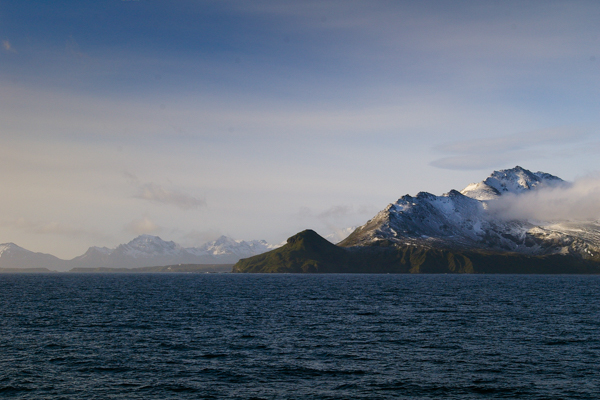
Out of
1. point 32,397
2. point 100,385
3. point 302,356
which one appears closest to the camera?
point 32,397

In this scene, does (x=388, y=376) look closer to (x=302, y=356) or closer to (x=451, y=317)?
(x=302, y=356)

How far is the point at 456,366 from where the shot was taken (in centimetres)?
5897

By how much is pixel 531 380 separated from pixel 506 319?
51.5 metres

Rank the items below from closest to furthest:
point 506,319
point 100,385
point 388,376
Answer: point 100,385, point 388,376, point 506,319

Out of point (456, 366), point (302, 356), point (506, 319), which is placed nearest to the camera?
point (456, 366)

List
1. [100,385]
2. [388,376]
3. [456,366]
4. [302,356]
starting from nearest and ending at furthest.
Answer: [100,385], [388,376], [456,366], [302,356]

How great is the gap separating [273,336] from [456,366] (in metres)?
31.2

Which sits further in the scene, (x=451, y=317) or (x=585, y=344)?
(x=451, y=317)

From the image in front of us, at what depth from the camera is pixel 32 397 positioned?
4672 cm

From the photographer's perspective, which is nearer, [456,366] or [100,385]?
[100,385]

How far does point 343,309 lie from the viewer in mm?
119562

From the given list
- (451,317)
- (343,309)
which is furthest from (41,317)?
(451,317)

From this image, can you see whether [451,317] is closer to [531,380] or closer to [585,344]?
[585,344]

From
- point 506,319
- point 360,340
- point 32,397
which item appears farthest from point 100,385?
point 506,319
